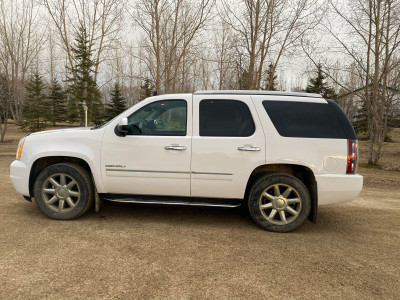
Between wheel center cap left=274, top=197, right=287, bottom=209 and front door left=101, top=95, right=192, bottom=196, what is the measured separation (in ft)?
3.98

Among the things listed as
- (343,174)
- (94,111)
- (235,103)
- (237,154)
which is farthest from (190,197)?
(94,111)

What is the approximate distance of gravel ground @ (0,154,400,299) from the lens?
2.57 m

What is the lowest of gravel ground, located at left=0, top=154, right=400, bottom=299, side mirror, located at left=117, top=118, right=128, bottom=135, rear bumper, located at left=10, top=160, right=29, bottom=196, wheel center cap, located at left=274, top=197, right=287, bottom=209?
gravel ground, located at left=0, top=154, right=400, bottom=299

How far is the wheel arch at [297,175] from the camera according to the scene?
3979 millimetres

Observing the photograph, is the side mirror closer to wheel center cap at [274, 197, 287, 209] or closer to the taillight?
wheel center cap at [274, 197, 287, 209]

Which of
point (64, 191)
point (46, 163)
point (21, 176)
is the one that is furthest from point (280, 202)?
point (21, 176)

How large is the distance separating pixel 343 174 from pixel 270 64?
19905mm

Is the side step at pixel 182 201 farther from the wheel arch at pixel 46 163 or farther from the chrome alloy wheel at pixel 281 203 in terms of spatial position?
the wheel arch at pixel 46 163

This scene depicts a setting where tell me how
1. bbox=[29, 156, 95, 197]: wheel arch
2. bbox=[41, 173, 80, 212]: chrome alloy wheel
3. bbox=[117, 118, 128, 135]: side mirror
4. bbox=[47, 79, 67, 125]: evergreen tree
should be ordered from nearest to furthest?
1. bbox=[117, 118, 128, 135]: side mirror
2. bbox=[41, 173, 80, 212]: chrome alloy wheel
3. bbox=[29, 156, 95, 197]: wheel arch
4. bbox=[47, 79, 67, 125]: evergreen tree

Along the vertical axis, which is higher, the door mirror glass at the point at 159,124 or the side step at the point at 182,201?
the door mirror glass at the point at 159,124

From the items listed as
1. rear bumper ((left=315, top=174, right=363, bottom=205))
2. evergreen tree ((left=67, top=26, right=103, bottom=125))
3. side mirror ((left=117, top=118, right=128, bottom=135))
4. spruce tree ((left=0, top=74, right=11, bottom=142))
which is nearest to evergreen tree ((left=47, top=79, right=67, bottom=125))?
evergreen tree ((left=67, top=26, right=103, bottom=125))

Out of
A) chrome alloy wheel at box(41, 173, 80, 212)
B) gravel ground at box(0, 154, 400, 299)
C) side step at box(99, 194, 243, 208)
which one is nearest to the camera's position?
gravel ground at box(0, 154, 400, 299)

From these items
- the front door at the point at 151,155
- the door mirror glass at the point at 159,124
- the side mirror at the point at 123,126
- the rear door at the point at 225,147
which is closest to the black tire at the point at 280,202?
the rear door at the point at 225,147

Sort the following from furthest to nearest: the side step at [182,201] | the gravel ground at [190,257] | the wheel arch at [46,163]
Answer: the wheel arch at [46,163] → the side step at [182,201] → the gravel ground at [190,257]
